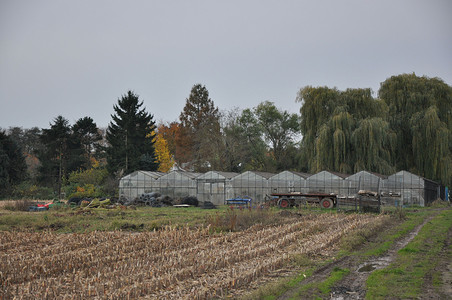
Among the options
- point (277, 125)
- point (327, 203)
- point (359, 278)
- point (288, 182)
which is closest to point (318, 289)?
point (359, 278)

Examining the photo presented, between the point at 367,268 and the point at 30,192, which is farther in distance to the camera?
the point at 30,192

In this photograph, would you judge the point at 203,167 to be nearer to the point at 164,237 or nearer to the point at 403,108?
the point at 403,108

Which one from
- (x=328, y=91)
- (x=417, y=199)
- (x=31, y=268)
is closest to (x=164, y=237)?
(x=31, y=268)

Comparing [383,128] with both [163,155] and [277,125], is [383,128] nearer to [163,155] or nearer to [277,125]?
[277,125]

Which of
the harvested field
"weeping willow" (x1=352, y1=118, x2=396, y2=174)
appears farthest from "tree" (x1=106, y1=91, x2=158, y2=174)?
the harvested field

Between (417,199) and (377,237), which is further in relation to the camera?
(417,199)

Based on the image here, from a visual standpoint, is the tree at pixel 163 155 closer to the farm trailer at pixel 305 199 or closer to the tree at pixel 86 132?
the tree at pixel 86 132

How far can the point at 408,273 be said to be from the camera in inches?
442

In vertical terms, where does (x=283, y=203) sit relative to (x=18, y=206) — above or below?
above

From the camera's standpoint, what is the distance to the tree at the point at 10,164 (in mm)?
52062

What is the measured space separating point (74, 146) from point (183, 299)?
5869 cm

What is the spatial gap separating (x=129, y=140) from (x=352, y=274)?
5056cm

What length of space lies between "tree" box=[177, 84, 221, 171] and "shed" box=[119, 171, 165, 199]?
1409 cm

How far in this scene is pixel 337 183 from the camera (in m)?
39.6
